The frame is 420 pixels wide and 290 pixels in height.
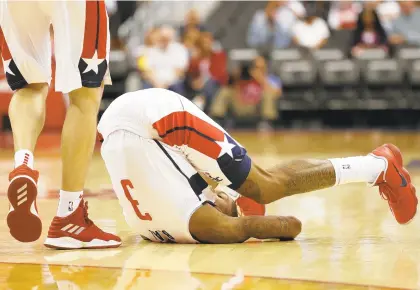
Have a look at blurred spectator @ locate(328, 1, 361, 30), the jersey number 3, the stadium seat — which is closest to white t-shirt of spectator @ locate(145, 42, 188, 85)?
blurred spectator @ locate(328, 1, 361, 30)

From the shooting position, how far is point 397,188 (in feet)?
10.3

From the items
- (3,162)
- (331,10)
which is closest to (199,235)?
(3,162)

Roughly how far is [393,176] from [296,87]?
8073mm

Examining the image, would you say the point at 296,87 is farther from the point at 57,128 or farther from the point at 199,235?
the point at 199,235

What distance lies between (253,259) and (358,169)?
0.65 metres

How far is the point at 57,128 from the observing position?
962 cm

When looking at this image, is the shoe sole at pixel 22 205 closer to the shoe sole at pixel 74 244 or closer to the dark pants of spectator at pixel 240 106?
the shoe sole at pixel 74 244

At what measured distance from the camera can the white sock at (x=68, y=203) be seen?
297cm

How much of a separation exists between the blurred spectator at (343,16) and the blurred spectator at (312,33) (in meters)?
0.33

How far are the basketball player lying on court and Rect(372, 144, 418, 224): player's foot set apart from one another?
0.12 metres

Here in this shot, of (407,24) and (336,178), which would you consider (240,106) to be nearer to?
(407,24)

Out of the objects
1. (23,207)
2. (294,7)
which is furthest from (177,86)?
(23,207)

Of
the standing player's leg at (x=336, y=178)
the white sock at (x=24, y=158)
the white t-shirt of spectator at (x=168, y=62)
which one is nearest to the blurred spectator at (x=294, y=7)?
the white t-shirt of spectator at (x=168, y=62)

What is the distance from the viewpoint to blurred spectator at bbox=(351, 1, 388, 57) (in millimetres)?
10797
